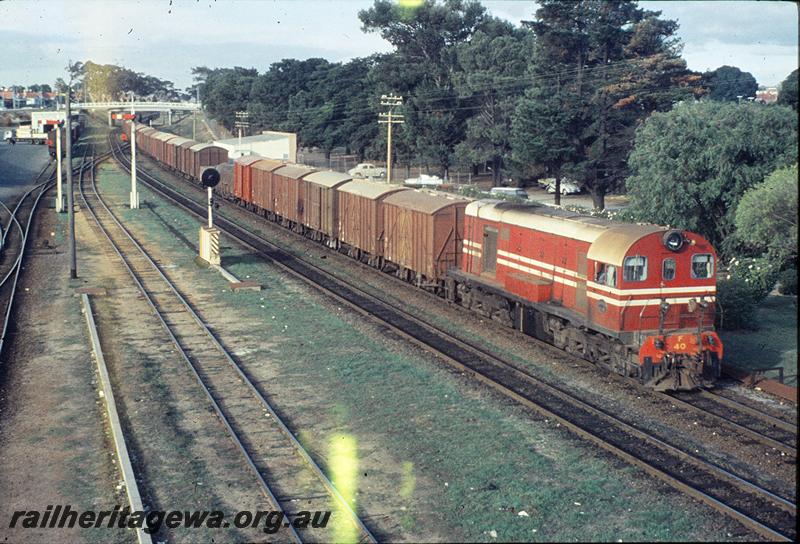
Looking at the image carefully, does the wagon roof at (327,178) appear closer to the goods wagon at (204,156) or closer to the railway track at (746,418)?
the railway track at (746,418)

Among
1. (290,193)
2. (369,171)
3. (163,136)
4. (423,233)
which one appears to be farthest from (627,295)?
(163,136)

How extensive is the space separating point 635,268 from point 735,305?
779cm

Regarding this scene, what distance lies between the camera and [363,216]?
1449 inches

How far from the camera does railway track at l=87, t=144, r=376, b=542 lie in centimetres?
1426

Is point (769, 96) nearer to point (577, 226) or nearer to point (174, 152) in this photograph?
point (174, 152)

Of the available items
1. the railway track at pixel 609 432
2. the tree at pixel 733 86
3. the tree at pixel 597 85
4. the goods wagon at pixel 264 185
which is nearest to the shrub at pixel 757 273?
the railway track at pixel 609 432

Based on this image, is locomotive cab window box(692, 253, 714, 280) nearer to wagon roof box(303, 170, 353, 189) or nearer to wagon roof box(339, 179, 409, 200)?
wagon roof box(339, 179, 409, 200)

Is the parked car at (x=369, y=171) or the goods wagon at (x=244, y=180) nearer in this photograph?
the goods wagon at (x=244, y=180)

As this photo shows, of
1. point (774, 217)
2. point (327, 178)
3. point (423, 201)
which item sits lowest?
point (774, 217)

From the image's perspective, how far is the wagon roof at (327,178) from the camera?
136 feet

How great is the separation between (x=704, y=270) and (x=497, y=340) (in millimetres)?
6648

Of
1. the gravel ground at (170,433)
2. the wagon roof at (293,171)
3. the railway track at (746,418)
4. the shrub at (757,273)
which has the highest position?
the wagon roof at (293,171)

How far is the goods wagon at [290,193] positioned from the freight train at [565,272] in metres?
8.03

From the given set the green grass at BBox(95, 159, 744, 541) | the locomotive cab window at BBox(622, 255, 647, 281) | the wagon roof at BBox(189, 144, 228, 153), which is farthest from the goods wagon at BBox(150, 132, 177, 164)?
the locomotive cab window at BBox(622, 255, 647, 281)
